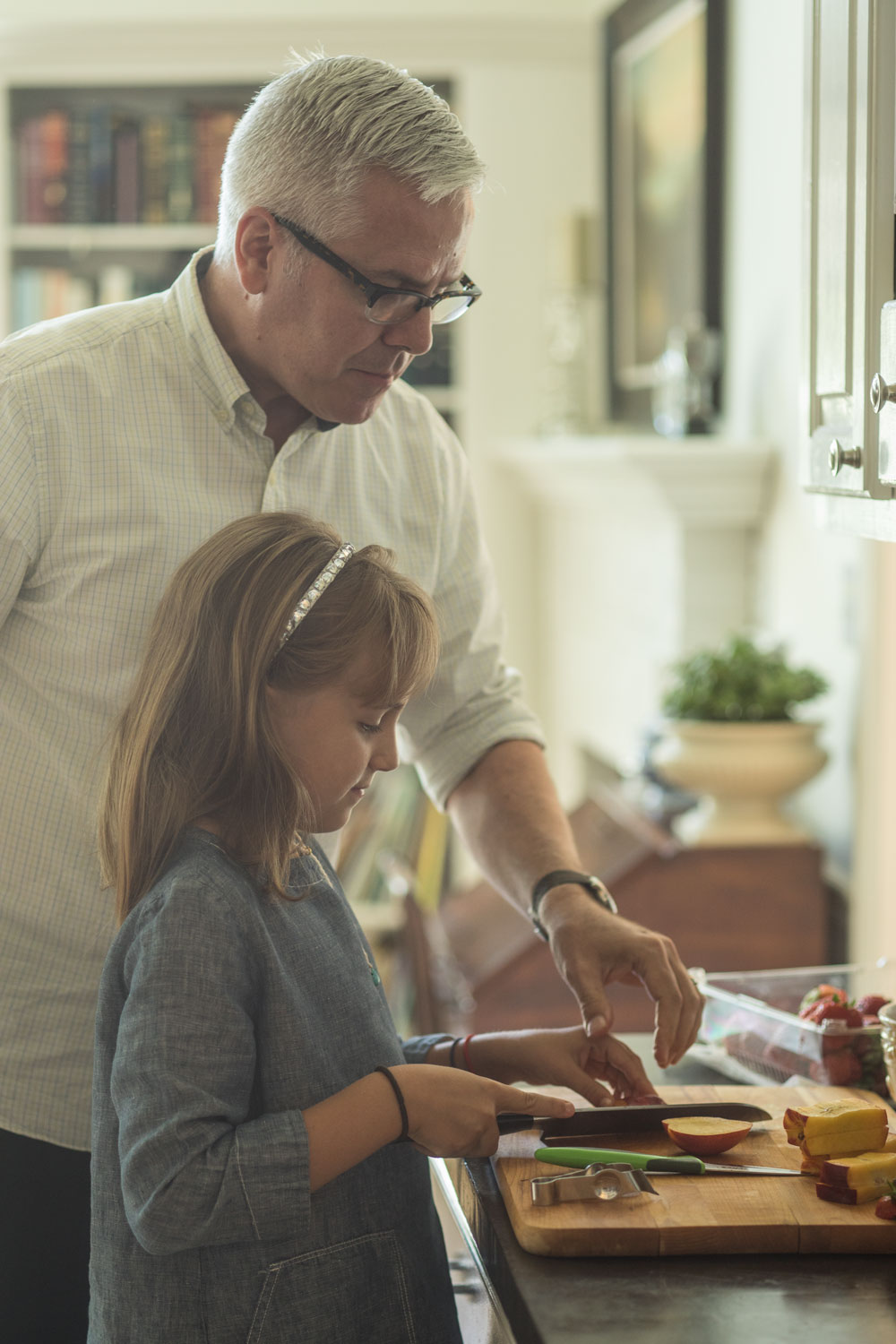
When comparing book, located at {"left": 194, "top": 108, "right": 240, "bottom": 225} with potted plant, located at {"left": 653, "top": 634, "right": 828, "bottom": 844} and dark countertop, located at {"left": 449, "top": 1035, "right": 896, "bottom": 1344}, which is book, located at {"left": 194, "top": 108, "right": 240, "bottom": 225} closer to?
potted plant, located at {"left": 653, "top": 634, "right": 828, "bottom": 844}

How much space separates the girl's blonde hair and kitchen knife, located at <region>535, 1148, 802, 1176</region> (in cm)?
27

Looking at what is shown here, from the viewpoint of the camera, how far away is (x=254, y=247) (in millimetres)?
1326

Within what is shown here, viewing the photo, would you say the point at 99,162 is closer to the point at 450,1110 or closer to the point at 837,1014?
the point at 837,1014

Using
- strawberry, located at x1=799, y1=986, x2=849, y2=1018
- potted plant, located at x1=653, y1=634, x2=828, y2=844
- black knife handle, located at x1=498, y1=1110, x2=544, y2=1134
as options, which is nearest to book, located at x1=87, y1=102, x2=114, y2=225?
potted plant, located at x1=653, y1=634, x2=828, y2=844

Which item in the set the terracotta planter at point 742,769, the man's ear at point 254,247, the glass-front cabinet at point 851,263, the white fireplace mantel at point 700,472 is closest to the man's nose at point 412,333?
the man's ear at point 254,247

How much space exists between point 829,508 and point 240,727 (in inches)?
25.5

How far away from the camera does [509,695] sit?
5.26 ft

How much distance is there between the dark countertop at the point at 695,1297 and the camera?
875mm

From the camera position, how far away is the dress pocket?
3.39 feet

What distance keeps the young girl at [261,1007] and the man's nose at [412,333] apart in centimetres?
24

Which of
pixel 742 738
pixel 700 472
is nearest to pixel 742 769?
pixel 742 738

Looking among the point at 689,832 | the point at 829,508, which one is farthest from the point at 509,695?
the point at 689,832

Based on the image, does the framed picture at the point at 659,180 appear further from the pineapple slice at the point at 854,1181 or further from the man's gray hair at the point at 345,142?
the pineapple slice at the point at 854,1181

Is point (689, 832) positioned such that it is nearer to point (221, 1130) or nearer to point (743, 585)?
point (743, 585)
